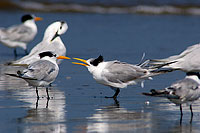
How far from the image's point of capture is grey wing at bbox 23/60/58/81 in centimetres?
749

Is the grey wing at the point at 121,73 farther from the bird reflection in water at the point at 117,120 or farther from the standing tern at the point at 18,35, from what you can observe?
the standing tern at the point at 18,35

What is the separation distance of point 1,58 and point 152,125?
7459 millimetres

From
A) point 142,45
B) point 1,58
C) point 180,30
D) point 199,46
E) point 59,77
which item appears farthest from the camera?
point 180,30

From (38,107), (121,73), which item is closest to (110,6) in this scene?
(121,73)

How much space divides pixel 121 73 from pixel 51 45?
306 cm

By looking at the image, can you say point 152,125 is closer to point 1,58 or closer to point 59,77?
point 59,77

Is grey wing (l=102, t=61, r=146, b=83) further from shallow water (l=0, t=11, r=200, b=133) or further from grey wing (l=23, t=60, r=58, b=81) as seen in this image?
grey wing (l=23, t=60, r=58, b=81)

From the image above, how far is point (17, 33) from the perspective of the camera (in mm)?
14352

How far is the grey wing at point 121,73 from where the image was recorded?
7.72m

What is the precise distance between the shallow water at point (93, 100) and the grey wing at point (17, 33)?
0.49 metres

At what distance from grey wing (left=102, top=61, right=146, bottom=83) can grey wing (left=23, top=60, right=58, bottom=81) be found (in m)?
0.79

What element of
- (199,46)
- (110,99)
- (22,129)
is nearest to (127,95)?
(110,99)

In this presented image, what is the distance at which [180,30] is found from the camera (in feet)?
57.9

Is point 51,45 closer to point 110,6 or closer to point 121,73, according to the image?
point 121,73
